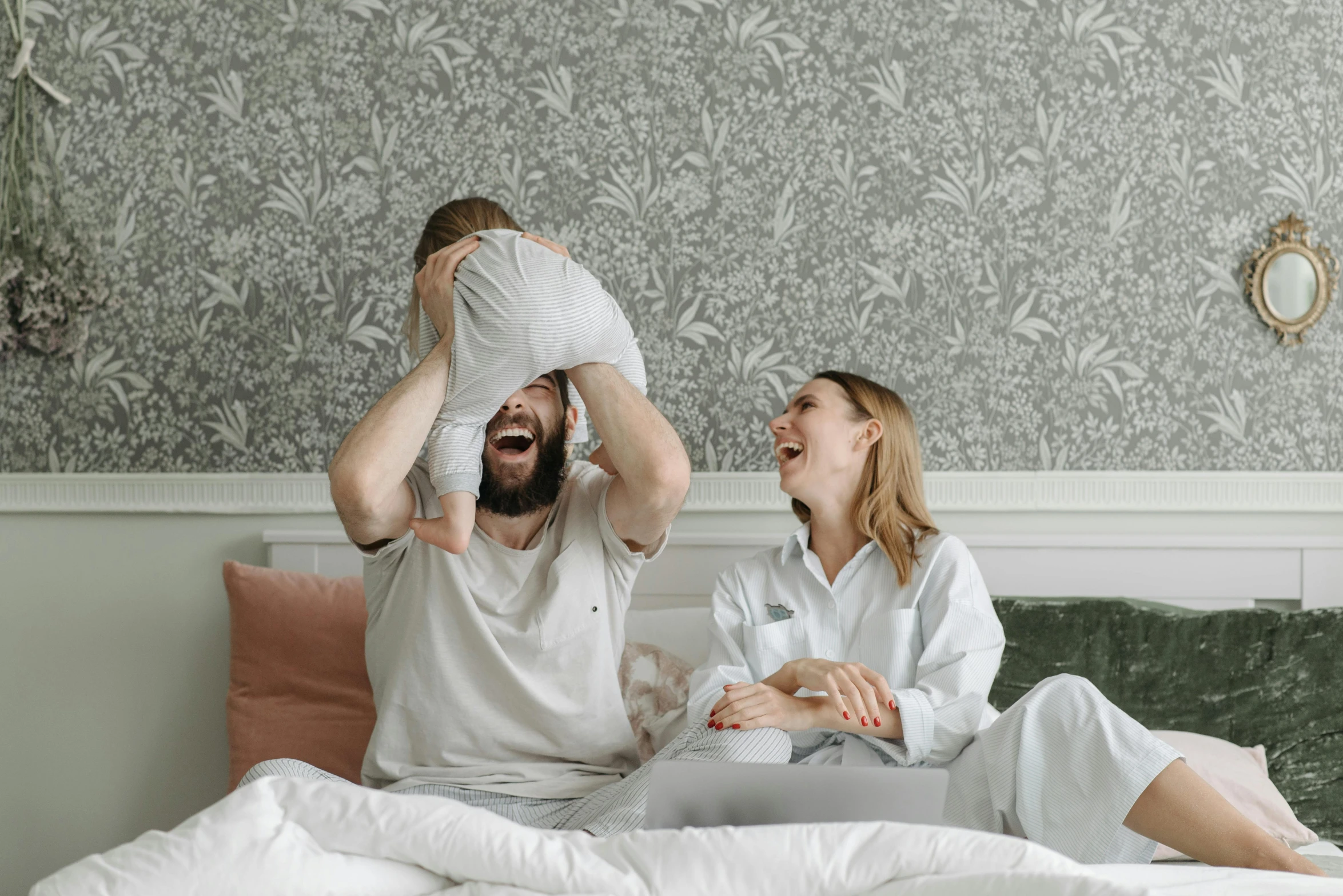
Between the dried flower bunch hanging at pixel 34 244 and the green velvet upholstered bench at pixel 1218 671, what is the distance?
1.98 metres

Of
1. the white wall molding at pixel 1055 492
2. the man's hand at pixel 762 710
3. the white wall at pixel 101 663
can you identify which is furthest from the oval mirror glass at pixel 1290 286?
the white wall at pixel 101 663

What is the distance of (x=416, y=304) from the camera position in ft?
5.62

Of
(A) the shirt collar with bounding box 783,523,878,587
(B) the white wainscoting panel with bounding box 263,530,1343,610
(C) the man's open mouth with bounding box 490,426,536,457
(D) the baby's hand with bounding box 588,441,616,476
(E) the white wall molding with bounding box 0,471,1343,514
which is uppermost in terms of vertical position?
(C) the man's open mouth with bounding box 490,426,536,457

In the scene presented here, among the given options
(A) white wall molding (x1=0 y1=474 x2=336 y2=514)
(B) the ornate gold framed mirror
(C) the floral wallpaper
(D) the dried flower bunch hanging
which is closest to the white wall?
Answer: (A) white wall molding (x1=0 y1=474 x2=336 y2=514)

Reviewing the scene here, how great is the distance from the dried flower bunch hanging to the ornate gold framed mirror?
7.99 ft

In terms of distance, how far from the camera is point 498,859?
3.24 feet

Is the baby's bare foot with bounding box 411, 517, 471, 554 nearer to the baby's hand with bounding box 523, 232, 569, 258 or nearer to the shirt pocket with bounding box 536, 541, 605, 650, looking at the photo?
the shirt pocket with bounding box 536, 541, 605, 650

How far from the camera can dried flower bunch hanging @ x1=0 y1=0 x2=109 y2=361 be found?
7.29 ft

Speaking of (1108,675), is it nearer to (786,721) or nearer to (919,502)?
(919,502)

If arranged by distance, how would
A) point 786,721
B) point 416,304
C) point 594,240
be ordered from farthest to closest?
point 594,240 → point 416,304 → point 786,721

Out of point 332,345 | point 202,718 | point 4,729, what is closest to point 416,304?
point 332,345

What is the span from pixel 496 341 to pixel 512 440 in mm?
259

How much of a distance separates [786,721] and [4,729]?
1.76 m

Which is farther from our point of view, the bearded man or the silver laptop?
the bearded man
